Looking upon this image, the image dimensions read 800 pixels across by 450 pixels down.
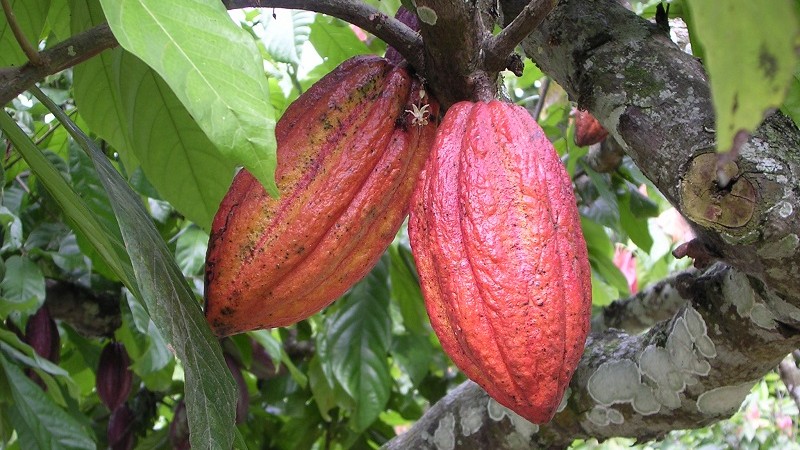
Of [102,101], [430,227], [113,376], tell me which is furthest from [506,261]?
[113,376]

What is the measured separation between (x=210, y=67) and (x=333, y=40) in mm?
1200

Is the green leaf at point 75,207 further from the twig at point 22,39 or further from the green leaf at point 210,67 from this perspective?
the green leaf at point 210,67

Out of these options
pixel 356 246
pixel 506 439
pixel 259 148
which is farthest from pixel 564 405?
pixel 259 148

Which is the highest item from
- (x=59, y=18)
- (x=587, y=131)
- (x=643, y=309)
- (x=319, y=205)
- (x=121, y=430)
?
(x=59, y=18)

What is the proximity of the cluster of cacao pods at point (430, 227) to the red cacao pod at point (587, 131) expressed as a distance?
893mm

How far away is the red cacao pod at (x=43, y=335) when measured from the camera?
1.76 m

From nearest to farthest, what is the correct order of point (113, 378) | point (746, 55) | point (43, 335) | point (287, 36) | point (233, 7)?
point (746, 55), point (233, 7), point (287, 36), point (43, 335), point (113, 378)

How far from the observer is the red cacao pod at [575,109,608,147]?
1.70 m

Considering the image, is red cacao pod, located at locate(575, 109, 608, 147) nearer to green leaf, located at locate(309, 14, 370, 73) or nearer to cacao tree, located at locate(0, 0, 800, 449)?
cacao tree, located at locate(0, 0, 800, 449)

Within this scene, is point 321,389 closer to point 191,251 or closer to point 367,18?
point 191,251

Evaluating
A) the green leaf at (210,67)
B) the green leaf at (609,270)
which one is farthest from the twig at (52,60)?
the green leaf at (609,270)

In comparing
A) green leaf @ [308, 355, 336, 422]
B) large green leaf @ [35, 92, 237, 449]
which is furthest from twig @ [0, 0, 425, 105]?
green leaf @ [308, 355, 336, 422]

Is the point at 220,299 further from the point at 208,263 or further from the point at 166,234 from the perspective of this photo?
the point at 166,234

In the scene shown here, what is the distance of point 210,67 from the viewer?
0.54 meters
